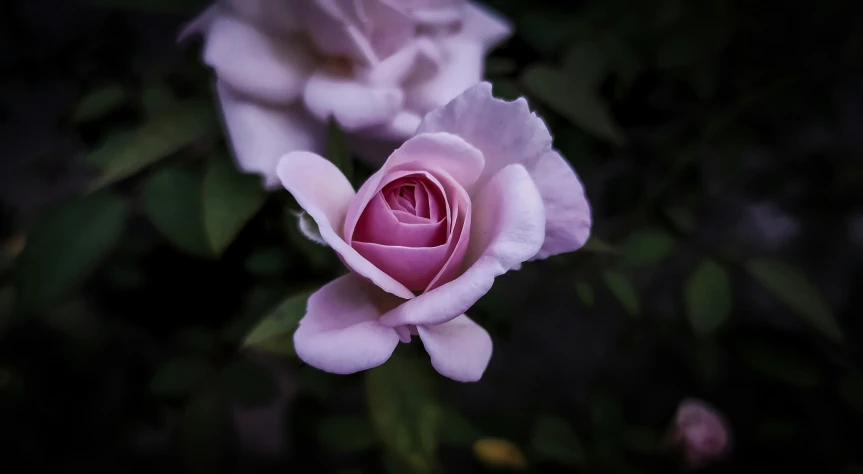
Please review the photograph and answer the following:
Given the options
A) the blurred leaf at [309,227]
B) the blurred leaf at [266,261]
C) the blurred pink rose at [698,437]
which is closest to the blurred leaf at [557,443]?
the blurred pink rose at [698,437]

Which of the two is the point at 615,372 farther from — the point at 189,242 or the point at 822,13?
the point at 189,242

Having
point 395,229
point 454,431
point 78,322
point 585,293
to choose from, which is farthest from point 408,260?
point 78,322

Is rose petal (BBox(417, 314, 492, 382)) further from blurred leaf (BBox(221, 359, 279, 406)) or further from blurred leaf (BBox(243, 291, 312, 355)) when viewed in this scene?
blurred leaf (BBox(221, 359, 279, 406))

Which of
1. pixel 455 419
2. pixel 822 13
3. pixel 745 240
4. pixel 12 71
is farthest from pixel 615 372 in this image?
pixel 12 71

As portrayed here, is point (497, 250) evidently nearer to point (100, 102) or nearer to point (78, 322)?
point (100, 102)

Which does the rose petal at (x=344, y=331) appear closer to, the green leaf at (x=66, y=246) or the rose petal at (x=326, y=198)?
the rose petal at (x=326, y=198)
